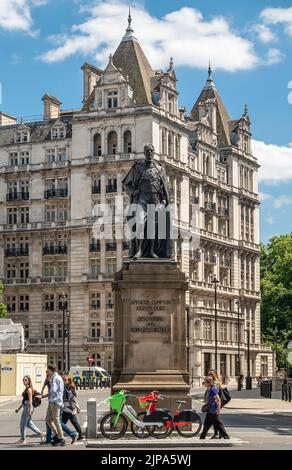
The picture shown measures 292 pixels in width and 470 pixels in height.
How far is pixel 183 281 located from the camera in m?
27.2

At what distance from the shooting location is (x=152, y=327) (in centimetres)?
2709

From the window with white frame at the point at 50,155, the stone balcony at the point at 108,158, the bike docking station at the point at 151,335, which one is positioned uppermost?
A: the window with white frame at the point at 50,155

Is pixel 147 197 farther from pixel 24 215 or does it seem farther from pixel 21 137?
pixel 21 137

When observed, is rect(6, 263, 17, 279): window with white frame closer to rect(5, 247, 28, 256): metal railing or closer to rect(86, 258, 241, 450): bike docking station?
rect(5, 247, 28, 256): metal railing

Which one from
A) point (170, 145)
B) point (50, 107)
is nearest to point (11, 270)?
point (50, 107)

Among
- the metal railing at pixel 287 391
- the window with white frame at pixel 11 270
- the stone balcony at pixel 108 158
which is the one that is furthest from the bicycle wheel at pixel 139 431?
the window with white frame at pixel 11 270

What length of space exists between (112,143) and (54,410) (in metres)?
74.0

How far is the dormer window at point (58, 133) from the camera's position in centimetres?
10050

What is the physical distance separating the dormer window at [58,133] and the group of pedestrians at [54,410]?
247ft

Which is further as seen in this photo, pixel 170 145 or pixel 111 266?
pixel 170 145

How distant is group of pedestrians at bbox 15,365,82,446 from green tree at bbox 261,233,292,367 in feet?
263

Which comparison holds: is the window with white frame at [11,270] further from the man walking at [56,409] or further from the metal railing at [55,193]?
the man walking at [56,409]

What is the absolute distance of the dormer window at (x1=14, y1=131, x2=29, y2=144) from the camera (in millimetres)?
102631

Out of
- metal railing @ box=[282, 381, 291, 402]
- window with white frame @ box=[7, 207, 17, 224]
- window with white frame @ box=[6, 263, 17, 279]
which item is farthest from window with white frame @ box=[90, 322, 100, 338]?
metal railing @ box=[282, 381, 291, 402]
